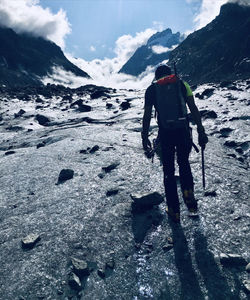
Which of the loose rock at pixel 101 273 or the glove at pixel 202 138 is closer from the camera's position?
the loose rock at pixel 101 273

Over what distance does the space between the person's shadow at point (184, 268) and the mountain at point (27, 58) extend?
128356 millimetres

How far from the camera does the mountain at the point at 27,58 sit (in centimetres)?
13210

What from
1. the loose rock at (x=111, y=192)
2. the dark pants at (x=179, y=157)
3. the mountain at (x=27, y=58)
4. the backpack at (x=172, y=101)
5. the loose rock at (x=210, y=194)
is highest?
the mountain at (x=27, y=58)

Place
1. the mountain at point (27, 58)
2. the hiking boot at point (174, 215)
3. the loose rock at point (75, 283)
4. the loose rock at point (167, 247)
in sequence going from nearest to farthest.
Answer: the loose rock at point (75, 283), the loose rock at point (167, 247), the hiking boot at point (174, 215), the mountain at point (27, 58)

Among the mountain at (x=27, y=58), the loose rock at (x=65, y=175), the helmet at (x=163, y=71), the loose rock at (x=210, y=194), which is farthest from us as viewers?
the mountain at (x=27, y=58)

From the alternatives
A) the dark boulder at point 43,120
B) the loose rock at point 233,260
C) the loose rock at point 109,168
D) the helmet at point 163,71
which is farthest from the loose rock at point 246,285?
the dark boulder at point 43,120

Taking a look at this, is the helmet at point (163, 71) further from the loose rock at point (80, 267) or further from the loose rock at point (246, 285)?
the loose rock at point (246, 285)

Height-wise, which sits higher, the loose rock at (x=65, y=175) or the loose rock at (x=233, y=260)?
the loose rock at (x=65, y=175)

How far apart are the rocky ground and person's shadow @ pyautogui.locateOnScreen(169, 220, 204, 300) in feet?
0.04

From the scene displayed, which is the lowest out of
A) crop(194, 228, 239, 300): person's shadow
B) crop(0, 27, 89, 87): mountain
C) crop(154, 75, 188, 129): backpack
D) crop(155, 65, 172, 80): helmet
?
crop(194, 228, 239, 300): person's shadow

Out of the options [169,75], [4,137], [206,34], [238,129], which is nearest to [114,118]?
[4,137]

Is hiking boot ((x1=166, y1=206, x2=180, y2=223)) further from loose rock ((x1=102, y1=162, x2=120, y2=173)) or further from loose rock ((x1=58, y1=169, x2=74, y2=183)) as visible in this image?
loose rock ((x1=58, y1=169, x2=74, y2=183))

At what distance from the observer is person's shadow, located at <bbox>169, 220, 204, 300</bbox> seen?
3.34m

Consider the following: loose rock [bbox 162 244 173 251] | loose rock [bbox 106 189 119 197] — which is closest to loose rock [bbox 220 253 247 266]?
loose rock [bbox 162 244 173 251]
